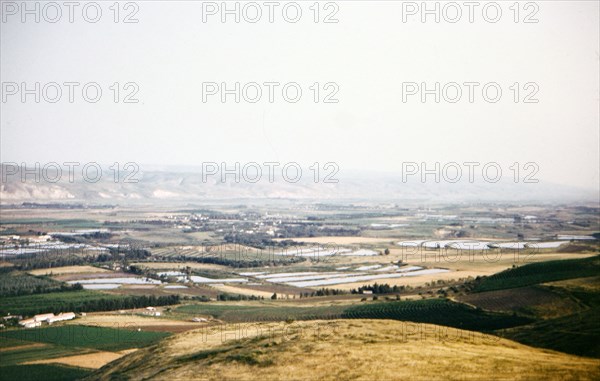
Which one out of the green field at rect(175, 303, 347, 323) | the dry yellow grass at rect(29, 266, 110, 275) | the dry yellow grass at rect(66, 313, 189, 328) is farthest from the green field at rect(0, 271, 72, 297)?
Result: the green field at rect(175, 303, 347, 323)

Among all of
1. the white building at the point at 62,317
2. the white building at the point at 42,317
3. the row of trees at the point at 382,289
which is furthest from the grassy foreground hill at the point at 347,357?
the row of trees at the point at 382,289

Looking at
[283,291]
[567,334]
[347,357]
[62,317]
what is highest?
[347,357]

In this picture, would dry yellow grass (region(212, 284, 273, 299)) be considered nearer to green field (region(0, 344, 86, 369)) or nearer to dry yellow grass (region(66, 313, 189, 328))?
dry yellow grass (region(66, 313, 189, 328))

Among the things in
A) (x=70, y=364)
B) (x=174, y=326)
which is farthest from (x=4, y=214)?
(x=70, y=364)

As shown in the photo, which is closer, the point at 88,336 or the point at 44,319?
the point at 88,336

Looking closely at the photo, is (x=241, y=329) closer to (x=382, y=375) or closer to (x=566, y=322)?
(x=382, y=375)

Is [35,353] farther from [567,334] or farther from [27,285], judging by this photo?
[567,334]

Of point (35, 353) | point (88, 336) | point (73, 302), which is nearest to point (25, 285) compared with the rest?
point (73, 302)

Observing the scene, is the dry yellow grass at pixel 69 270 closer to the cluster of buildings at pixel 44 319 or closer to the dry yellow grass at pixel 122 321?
the cluster of buildings at pixel 44 319
